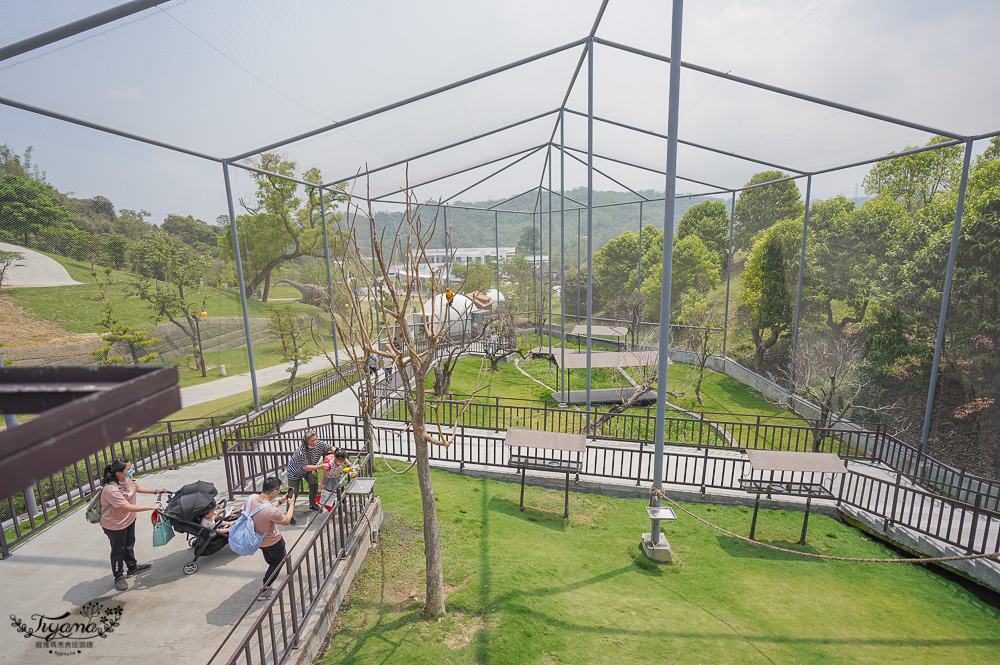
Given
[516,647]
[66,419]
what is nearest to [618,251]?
[516,647]

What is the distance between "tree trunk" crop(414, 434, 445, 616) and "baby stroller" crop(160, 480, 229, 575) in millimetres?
2613

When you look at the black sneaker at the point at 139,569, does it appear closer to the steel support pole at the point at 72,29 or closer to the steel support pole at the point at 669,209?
the steel support pole at the point at 72,29

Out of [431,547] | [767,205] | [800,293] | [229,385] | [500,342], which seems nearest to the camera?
[431,547]

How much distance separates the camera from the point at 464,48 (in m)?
7.57

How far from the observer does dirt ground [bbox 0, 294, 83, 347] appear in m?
7.20

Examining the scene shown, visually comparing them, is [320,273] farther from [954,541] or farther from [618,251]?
[618,251]

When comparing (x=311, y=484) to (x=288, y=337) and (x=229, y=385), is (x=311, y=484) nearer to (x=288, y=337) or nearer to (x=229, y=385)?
(x=229, y=385)

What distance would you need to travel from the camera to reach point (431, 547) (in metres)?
4.52

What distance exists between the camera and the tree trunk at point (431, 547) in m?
4.43

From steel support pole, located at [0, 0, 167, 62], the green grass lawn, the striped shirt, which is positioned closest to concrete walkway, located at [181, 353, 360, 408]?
the striped shirt

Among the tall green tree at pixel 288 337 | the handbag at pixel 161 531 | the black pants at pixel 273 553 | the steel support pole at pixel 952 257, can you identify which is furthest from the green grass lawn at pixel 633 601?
the tall green tree at pixel 288 337

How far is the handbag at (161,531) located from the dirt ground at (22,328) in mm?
5353

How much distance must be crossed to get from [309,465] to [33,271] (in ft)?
20.7

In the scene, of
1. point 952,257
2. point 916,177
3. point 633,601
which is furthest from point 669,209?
point 916,177
